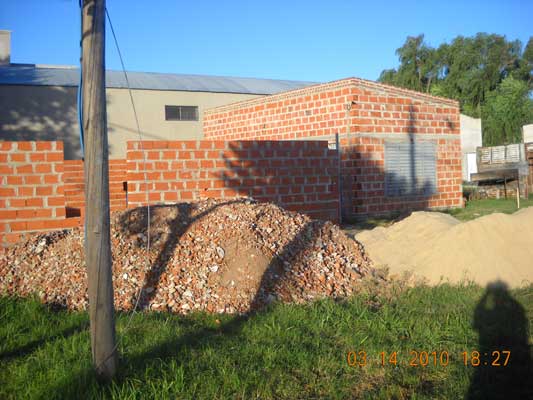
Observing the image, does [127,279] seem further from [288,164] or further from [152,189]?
[288,164]

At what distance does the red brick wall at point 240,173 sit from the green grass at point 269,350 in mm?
3917

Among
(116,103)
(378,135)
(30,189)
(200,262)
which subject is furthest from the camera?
(116,103)

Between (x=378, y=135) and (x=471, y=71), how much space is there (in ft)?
129

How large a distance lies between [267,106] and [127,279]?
1083cm

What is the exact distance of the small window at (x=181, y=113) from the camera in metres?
29.3

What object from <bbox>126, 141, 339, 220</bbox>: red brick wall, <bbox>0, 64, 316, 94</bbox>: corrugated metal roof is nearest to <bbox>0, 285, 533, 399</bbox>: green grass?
<bbox>126, 141, 339, 220</bbox>: red brick wall

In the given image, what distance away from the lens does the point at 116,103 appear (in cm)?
2747

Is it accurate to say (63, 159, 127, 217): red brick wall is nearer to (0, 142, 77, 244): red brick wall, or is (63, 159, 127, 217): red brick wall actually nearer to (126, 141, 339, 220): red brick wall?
(126, 141, 339, 220): red brick wall

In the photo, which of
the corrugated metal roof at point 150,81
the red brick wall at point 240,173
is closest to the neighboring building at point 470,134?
the corrugated metal roof at point 150,81

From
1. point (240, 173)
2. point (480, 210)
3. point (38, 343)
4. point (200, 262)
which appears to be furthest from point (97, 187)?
point (480, 210)

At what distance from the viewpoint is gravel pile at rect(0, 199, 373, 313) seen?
19.9ft

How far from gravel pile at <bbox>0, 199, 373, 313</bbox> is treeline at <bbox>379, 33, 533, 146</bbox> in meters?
41.9

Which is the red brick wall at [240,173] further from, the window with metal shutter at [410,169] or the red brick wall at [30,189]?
the window with metal shutter at [410,169]

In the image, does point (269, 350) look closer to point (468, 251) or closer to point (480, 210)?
point (468, 251)
